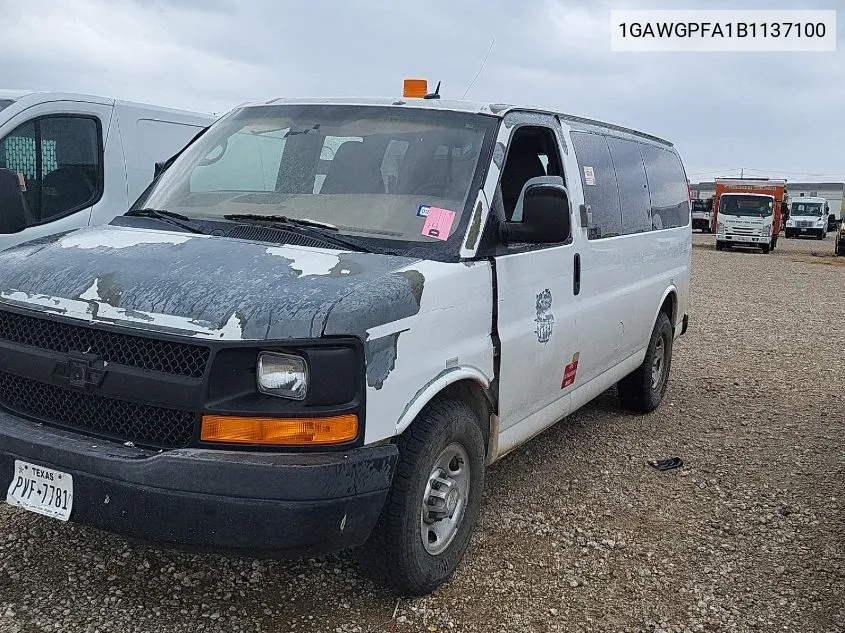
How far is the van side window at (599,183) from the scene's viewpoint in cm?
493

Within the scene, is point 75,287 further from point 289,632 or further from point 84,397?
point 289,632

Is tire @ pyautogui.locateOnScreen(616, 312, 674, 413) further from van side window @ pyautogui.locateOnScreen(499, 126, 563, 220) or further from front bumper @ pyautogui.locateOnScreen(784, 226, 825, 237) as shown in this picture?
front bumper @ pyautogui.locateOnScreen(784, 226, 825, 237)

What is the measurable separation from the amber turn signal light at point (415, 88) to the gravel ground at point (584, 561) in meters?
2.27

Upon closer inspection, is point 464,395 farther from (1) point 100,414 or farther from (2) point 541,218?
(1) point 100,414

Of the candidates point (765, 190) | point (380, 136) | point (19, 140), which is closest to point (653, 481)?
point (380, 136)

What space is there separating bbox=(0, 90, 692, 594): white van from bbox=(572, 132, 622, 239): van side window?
136 mm

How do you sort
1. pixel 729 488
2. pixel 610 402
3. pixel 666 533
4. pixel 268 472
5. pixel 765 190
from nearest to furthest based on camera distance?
pixel 268 472
pixel 666 533
pixel 729 488
pixel 610 402
pixel 765 190

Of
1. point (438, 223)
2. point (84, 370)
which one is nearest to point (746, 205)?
point (438, 223)

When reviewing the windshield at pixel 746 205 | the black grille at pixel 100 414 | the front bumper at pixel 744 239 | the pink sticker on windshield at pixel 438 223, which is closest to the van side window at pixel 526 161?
the pink sticker on windshield at pixel 438 223

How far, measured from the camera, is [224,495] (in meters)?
2.77

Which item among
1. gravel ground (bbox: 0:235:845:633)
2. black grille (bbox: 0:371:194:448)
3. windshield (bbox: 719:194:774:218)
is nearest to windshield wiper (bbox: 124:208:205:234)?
black grille (bbox: 0:371:194:448)

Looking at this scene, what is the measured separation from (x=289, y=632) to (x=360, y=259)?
1.45 metres

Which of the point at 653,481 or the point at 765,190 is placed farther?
the point at 765,190

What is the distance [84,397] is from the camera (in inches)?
120
